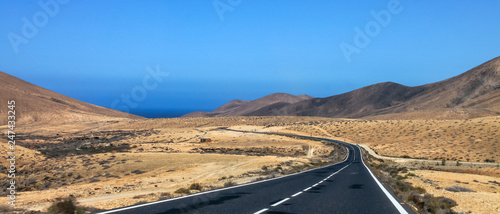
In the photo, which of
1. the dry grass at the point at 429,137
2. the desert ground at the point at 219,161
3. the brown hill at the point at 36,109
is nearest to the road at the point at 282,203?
the desert ground at the point at 219,161

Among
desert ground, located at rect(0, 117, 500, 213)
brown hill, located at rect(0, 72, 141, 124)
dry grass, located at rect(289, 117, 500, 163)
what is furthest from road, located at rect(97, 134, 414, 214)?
brown hill, located at rect(0, 72, 141, 124)

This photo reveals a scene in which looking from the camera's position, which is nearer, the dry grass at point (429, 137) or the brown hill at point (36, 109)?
the dry grass at point (429, 137)

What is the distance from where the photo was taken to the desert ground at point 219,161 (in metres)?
16.7

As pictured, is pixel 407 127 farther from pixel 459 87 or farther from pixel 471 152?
pixel 459 87

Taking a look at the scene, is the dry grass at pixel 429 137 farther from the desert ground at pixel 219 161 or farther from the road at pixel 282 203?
the road at pixel 282 203

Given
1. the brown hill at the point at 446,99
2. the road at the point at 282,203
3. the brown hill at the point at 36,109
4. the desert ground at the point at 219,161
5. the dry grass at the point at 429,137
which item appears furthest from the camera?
the brown hill at the point at 446,99

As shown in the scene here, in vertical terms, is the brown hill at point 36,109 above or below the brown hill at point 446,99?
above

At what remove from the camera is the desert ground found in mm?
16688

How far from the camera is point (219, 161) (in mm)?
35719

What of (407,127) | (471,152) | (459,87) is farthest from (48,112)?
(459,87)

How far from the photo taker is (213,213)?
8500 mm

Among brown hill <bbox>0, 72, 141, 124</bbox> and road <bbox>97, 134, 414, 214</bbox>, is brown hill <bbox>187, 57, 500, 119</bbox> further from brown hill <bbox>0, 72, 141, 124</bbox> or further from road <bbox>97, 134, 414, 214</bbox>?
brown hill <bbox>0, 72, 141, 124</bbox>

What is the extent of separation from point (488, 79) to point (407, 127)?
92692 mm

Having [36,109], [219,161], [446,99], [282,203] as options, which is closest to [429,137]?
[219,161]
